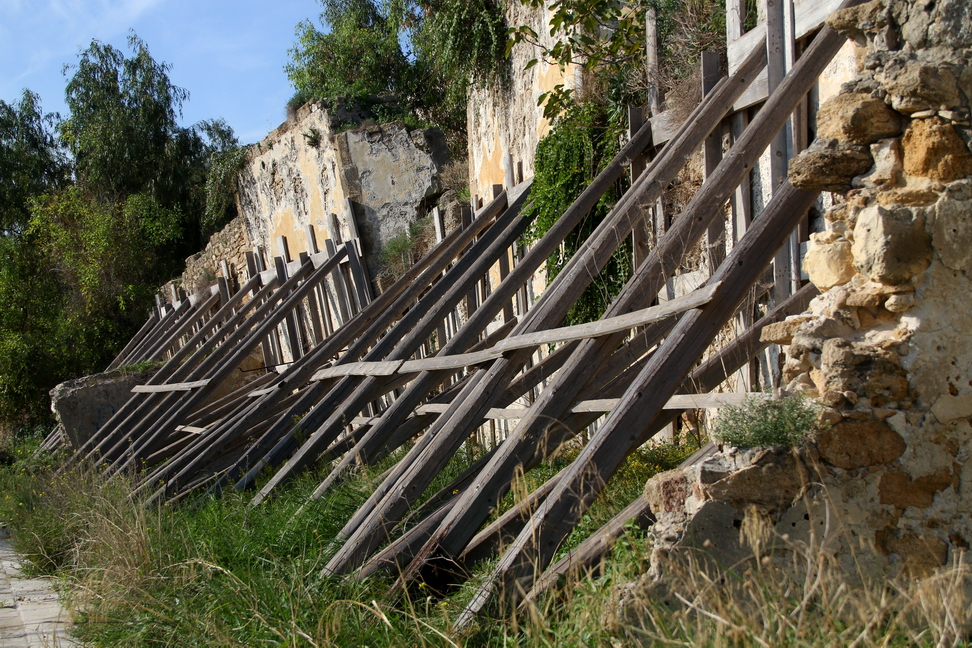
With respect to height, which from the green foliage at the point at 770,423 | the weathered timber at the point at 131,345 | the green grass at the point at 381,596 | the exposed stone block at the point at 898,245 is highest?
the exposed stone block at the point at 898,245

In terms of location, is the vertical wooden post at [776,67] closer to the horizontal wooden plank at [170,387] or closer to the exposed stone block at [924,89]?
the exposed stone block at [924,89]

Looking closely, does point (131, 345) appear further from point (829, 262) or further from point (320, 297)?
point (829, 262)

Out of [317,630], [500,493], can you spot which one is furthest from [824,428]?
[317,630]

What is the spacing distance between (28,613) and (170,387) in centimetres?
378

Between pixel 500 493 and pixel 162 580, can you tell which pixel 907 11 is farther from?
pixel 162 580

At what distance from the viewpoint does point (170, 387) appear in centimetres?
812

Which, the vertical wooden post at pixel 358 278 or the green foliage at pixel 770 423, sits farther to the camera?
the vertical wooden post at pixel 358 278

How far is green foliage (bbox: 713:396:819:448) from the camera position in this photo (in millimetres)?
2545

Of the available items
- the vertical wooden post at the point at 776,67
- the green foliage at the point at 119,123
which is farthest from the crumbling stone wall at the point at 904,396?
A: the green foliage at the point at 119,123

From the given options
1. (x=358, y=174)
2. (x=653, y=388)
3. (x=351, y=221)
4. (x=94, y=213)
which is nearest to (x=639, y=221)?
(x=653, y=388)

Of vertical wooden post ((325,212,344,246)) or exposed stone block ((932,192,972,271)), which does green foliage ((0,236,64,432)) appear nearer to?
vertical wooden post ((325,212,344,246))

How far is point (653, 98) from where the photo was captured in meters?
5.30

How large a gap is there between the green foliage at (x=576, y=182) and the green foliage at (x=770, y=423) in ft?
9.09

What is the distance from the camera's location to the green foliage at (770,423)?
2.54 meters
